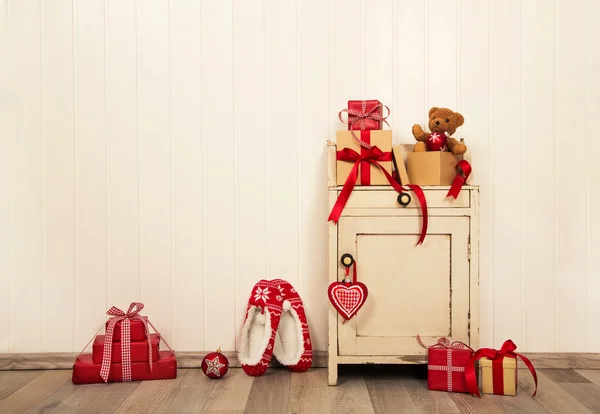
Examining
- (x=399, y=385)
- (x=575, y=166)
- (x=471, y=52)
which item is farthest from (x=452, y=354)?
(x=471, y=52)

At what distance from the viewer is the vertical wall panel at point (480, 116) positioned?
238cm

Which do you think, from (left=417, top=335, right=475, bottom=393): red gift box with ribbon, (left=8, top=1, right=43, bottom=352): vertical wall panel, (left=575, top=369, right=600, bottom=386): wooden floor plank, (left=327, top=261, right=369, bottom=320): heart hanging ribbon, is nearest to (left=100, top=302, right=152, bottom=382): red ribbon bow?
(left=8, top=1, right=43, bottom=352): vertical wall panel

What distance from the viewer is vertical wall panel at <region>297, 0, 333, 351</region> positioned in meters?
2.38

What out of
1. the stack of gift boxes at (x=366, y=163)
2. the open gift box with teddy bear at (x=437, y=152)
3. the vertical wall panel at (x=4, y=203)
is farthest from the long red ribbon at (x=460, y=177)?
the vertical wall panel at (x=4, y=203)

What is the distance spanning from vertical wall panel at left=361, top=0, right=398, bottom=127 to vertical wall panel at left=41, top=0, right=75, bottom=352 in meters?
1.14

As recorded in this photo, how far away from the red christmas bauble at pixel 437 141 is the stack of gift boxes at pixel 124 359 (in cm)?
119

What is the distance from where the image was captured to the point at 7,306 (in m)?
2.38

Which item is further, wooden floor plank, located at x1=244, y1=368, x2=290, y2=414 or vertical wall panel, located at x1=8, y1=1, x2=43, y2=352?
vertical wall panel, located at x1=8, y1=1, x2=43, y2=352

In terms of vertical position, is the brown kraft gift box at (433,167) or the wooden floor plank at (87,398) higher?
the brown kraft gift box at (433,167)

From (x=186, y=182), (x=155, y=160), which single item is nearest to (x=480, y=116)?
(x=186, y=182)

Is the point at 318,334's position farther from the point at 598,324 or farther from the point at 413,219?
the point at 598,324

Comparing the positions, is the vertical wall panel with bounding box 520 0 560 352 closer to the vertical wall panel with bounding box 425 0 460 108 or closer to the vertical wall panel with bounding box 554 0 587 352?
the vertical wall panel with bounding box 554 0 587 352

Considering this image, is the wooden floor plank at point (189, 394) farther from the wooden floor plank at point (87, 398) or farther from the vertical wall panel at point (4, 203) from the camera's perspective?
the vertical wall panel at point (4, 203)

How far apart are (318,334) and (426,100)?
1.00 m
